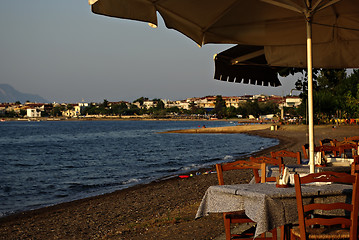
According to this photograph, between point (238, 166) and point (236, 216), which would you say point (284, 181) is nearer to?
point (236, 216)

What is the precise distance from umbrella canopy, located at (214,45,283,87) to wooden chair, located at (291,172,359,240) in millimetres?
3498

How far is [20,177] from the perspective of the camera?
23.1 m

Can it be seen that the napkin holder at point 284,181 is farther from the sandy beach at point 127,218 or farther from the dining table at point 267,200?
the sandy beach at point 127,218

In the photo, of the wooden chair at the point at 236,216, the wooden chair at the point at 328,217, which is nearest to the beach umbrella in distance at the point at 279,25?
the wooden chair at the point at 236,216

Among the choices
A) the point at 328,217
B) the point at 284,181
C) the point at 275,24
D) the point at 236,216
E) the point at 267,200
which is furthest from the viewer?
the point at 275,24

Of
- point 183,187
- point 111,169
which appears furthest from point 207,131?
point 183,187

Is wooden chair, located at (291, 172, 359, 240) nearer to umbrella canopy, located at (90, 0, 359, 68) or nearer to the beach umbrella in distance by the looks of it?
the beach umbrella in distance

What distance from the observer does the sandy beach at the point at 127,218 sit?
6966 millimetres

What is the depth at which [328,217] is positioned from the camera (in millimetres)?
3447

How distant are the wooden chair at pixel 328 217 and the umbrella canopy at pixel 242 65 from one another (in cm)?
350

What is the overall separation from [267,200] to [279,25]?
3009mm

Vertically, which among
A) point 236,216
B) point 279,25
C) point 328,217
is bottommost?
point 236,216

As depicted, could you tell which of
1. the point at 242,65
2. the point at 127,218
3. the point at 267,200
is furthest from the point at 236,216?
the point at 127,218

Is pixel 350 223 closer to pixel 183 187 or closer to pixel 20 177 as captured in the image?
pixel 183 187
